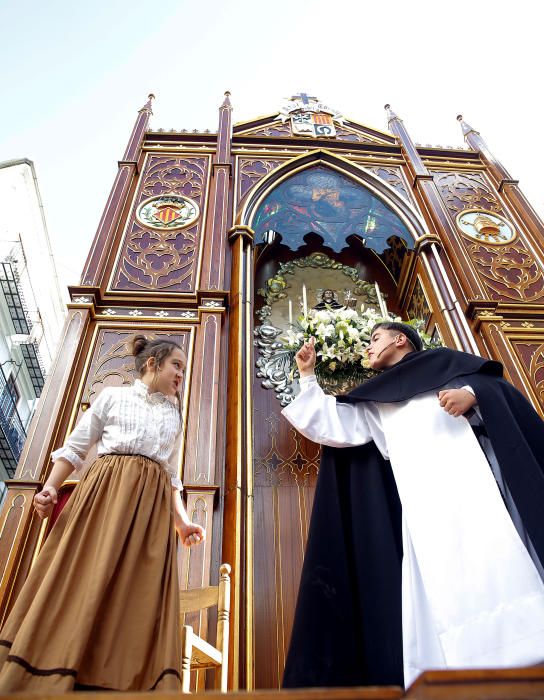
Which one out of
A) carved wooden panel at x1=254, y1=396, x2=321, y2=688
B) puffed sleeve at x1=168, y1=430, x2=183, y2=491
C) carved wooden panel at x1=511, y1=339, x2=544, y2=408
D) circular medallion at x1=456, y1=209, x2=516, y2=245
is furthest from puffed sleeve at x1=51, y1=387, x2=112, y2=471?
circular medallion at x1=456, y1=209, x2=516, y2=245

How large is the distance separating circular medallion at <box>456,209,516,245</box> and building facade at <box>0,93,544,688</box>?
0.8 inches

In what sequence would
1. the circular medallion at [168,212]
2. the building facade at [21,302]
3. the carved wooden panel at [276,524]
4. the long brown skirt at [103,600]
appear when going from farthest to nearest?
the building facade at [21,302] < the circular medallion at [168,212] < the carved wooden panel at [276,524] < the long brown skirt at [103,600]

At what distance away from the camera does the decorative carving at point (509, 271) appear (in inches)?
197

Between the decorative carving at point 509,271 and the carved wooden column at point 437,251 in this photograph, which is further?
the decorative carving at point 509,271

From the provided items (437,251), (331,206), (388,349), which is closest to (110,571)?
(388,349)

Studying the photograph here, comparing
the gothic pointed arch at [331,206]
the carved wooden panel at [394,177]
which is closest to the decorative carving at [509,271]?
the gothic pointed arch at [331,206]

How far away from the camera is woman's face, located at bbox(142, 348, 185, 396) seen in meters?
2.38

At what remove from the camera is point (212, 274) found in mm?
4703

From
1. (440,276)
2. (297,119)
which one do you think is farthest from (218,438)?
(297,119)

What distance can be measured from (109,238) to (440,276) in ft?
9.70

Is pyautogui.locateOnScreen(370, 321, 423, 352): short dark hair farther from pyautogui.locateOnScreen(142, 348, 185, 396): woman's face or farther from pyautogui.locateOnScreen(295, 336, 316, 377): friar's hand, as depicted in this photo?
pyautogui.locateOnScreen(142, 348, 185, 396): woman's face

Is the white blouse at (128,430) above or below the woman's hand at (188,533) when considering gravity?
above

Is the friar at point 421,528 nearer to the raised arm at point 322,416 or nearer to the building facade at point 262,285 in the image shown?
the raised arm at point 322,416

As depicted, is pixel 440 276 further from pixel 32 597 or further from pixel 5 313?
pixel 5 313
